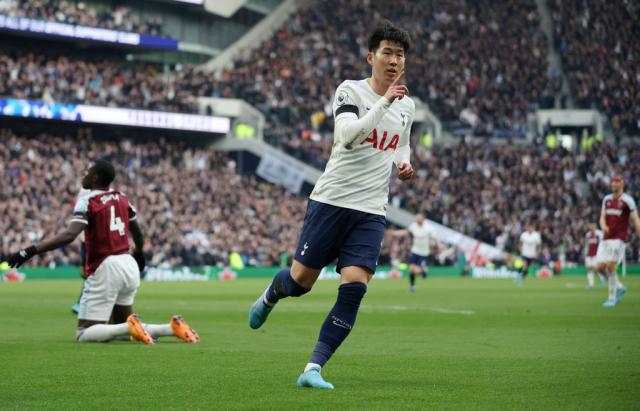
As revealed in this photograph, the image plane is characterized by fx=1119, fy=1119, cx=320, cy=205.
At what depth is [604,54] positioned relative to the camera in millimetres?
59531

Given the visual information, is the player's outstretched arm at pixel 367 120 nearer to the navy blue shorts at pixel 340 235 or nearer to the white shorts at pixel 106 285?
the navy blue shorts at pixel 340 235

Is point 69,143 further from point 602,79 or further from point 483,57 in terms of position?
point 602,79

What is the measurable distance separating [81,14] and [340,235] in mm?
46413

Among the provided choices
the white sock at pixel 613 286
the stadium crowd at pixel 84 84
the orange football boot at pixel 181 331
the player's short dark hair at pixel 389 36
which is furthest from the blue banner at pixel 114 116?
the player's short dark hair at pixel 389 36

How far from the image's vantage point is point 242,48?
62312 millimetres

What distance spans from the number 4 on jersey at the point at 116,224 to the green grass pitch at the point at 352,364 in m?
1.33

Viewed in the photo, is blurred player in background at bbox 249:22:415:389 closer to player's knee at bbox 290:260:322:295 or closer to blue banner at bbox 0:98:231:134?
player's knee at bbox 290:260:322:295

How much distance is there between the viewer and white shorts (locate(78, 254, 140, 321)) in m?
12.6

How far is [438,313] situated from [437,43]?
43193 mm

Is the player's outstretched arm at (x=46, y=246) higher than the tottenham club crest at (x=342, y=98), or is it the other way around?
the tottenham club crest at (x=342, y=98)

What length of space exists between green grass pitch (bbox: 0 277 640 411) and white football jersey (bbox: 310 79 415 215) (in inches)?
55.3

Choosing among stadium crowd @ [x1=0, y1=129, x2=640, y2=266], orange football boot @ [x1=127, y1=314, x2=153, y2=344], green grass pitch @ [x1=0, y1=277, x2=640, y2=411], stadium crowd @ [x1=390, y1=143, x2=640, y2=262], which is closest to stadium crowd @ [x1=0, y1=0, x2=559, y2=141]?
stadium crowd @ [x1=0, y1=129, x2=640, y2=266]

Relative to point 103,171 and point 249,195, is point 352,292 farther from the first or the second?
point 249,195

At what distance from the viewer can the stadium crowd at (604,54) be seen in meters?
57.8
